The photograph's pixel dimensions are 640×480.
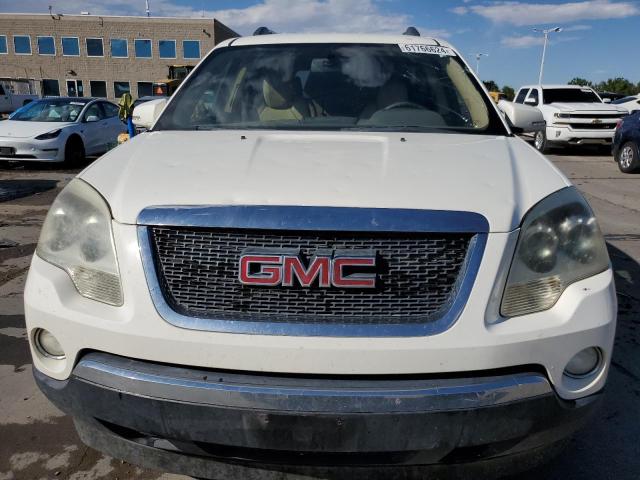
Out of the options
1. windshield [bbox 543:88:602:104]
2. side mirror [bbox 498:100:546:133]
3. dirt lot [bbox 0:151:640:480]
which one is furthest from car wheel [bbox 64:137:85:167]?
windshield [bbox 543:88:602:104]

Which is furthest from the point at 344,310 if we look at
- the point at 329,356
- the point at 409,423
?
the point at 409,423

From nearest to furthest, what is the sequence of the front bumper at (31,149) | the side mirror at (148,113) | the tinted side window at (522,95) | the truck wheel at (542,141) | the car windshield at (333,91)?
the car windshield at (333,91)
the side mirror at (148,113)
the front bumper at (31,149)
the truck wheel at (542,141)
the tinted side window at (522,95)

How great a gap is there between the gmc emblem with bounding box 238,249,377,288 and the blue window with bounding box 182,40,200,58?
53656 millimetres

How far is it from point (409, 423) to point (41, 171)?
37.7 feet

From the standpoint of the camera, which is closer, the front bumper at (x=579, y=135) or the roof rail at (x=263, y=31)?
the roof rail at (x=263, y=31)

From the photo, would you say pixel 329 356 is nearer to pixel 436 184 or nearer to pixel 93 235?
pixel 436 184

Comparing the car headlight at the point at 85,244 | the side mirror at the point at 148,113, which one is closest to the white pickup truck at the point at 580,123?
the side mirror at the point at 148,113

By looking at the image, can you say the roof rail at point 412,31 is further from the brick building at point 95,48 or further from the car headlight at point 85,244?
the brick building at point 95,48

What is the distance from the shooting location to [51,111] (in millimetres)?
12086

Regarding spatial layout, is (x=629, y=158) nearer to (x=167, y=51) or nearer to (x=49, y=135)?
(x=49, y=135)

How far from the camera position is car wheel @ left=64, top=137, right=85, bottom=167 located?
11.3 meters

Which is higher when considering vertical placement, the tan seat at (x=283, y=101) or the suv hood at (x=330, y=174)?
the suv hood at (x=330, y=174)

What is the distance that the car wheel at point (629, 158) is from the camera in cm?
1077

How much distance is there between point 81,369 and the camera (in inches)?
66.4
